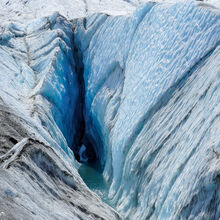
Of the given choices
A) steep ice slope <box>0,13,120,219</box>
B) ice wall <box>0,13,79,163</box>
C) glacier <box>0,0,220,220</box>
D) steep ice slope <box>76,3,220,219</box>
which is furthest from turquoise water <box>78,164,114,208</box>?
ice wall <box>0,13,79,163</box>

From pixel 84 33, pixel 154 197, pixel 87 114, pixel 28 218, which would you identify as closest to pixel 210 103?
pixel 154 197

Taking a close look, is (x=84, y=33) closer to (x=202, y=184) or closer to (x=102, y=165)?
(x=102, y=165)

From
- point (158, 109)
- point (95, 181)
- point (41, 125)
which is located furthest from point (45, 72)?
point (158, 109)

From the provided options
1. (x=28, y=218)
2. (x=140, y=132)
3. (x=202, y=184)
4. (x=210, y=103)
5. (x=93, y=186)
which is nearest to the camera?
(x=28, y=218)

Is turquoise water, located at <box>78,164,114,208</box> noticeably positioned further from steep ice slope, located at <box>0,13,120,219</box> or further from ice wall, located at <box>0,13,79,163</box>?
ice wall, located at <box>0,13,79,163</box>

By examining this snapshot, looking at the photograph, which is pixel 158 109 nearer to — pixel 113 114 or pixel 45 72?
pixel 113 114
